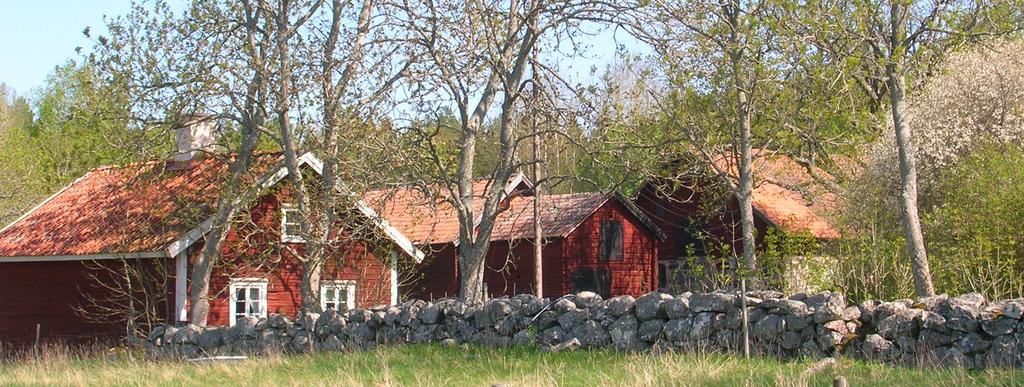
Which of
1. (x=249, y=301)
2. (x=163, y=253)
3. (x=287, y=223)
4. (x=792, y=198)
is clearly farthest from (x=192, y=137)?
(x=792, y=198)

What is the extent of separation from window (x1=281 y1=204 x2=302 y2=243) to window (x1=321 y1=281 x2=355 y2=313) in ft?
4.58

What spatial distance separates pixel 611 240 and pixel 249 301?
1450 centimetres

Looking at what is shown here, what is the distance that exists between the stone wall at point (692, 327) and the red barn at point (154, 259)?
4.42m

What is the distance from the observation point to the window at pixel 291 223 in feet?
72.6

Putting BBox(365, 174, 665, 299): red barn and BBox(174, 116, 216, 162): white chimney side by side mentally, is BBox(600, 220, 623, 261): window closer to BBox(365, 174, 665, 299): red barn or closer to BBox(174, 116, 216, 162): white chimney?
BBox(365, 174, 665, 299): red barn

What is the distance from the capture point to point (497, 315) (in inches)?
703

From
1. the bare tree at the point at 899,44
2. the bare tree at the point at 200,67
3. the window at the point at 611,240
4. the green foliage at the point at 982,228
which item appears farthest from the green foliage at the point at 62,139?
the window at the point at 611,240

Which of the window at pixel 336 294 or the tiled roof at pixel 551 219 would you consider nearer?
the window at pixel 336 294

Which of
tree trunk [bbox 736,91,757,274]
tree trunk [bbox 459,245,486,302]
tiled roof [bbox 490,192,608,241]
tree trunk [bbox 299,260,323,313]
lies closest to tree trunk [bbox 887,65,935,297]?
tree trunk [bbox 736,91,757,274]

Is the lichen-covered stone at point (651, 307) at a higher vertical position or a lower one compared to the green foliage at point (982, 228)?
lower

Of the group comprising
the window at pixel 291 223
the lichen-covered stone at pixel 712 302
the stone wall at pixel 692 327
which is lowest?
the stone wall at pixel 692 327

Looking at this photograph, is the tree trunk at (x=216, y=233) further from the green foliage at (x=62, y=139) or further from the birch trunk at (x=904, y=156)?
the birch trunk at (x=904, y=156)

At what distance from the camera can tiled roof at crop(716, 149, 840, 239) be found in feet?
104

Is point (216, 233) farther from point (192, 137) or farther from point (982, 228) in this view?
point (982, 228)
